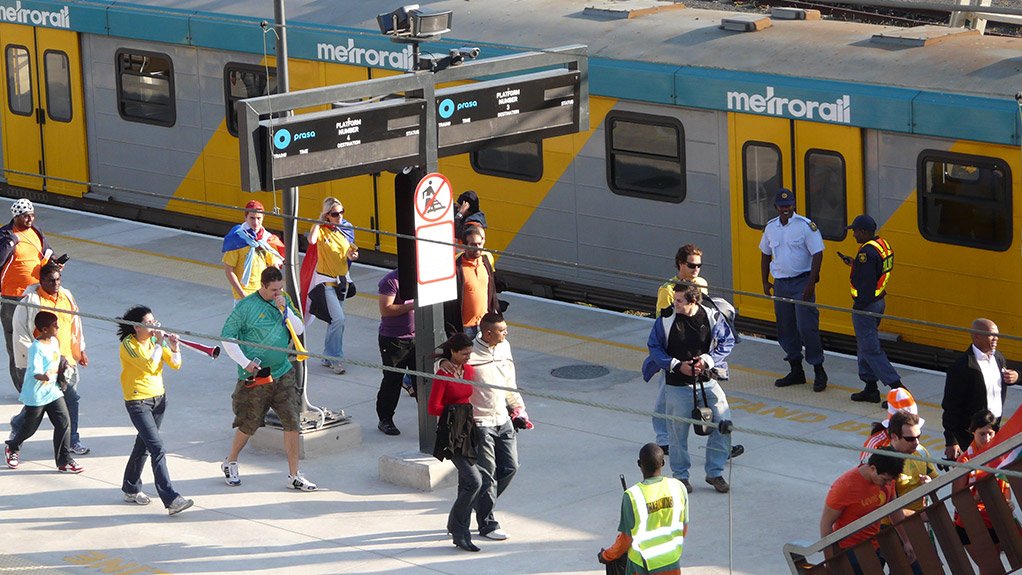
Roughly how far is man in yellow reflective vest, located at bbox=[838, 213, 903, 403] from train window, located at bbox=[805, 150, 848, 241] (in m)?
1.18

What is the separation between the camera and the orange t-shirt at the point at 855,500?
30.4ft

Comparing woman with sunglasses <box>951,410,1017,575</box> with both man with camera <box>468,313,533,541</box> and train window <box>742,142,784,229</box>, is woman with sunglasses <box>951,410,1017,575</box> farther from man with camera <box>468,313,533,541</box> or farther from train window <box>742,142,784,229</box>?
train window <box>742,142,784,229</box>

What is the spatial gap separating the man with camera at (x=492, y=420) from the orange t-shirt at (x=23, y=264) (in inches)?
193

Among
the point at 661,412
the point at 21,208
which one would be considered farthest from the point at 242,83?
the point at 661,412

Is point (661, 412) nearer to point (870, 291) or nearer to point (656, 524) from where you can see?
point (870, 291)

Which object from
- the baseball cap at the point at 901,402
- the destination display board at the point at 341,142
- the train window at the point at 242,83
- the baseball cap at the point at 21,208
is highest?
the destination display board at the point at 341,142

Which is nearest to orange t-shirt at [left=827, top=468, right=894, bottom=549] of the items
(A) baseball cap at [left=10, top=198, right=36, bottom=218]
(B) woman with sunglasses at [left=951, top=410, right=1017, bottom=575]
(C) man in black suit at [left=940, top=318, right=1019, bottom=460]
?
(B) woman with sunglasses at [left=951, top=410, right=1017, bottom=575]

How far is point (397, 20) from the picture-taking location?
12.0 meters

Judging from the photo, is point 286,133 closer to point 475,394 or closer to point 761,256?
point 475,394

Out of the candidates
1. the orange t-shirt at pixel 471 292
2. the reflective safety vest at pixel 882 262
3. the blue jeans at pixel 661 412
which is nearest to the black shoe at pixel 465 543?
the blue jeans at pixel 661 412

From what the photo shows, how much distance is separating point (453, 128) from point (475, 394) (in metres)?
2.16

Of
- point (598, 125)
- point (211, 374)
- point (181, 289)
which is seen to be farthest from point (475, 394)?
point (181, 289)

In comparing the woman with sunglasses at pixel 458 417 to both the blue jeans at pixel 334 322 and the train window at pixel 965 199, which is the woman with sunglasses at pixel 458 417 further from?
the train window at pixel 965 199

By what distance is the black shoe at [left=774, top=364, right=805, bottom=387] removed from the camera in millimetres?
14453
